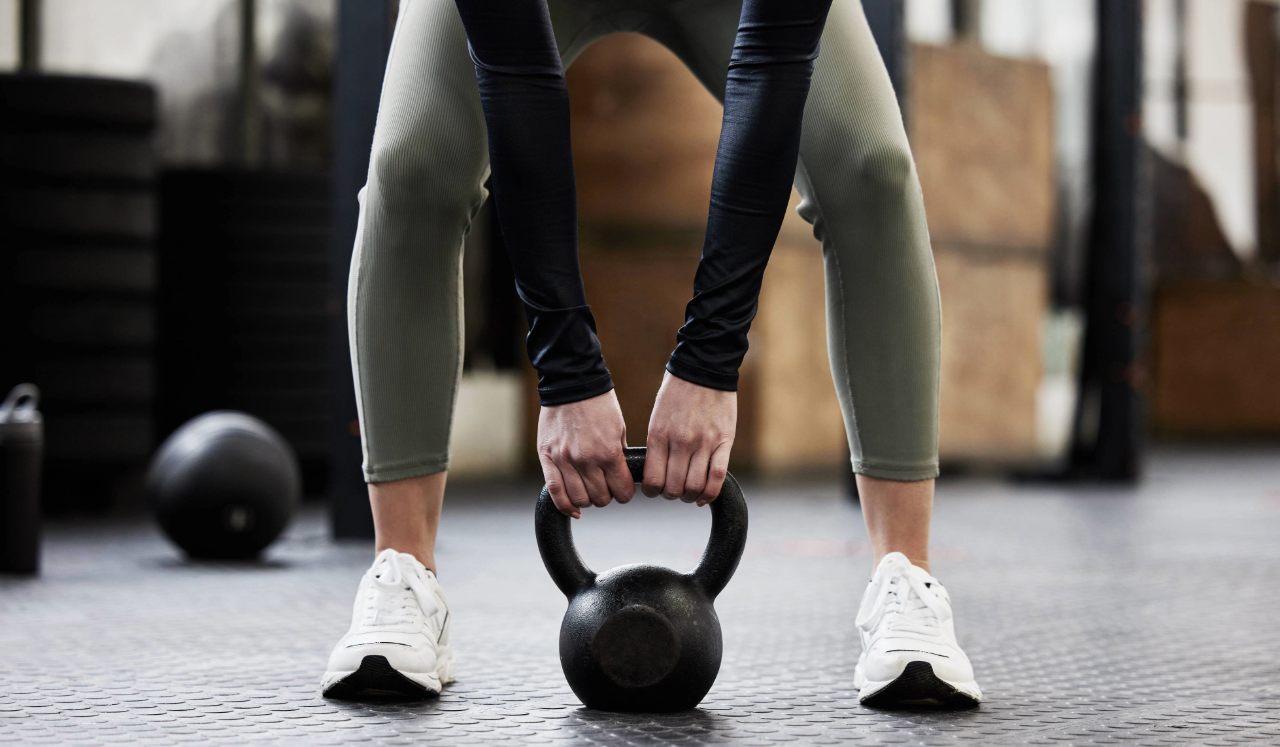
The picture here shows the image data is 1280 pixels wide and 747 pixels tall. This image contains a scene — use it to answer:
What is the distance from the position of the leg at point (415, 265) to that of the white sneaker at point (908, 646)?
1.41ft

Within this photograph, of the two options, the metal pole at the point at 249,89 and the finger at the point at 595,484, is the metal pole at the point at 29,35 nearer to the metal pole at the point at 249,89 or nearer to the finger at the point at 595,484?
the metal pole at the point at 249,89

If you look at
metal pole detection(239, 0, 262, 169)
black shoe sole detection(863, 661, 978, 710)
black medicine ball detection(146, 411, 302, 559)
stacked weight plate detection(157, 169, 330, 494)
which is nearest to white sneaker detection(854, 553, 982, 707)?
black shoe sole detection(863, 661, 978, 710)

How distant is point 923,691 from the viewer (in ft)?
3.78

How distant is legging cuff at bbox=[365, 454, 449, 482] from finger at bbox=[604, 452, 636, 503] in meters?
0.28

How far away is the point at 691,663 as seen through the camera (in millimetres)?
1120

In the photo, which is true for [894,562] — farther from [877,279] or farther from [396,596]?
[396,596]

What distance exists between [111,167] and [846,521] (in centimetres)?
216

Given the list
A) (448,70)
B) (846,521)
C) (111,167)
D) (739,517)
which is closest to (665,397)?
(739,517)

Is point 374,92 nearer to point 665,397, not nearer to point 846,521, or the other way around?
point 846,521

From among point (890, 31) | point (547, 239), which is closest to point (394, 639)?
point (547, 239)

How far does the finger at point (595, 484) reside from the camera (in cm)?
106

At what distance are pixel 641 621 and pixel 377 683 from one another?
25 cm

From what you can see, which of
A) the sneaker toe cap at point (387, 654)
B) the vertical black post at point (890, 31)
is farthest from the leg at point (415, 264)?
the vertical black post at point (890, 31)

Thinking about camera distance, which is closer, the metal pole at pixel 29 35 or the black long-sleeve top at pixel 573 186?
the black long-sleeve top at pixel 573 186
